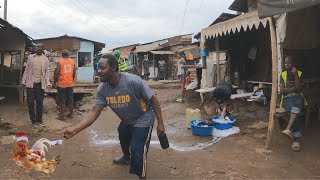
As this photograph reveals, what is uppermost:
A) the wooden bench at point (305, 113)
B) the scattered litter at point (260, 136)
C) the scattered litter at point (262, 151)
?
the wooden bench at point (305, 113)

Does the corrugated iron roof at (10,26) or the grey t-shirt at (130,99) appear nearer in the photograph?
the grey t-shirt at (130,99)

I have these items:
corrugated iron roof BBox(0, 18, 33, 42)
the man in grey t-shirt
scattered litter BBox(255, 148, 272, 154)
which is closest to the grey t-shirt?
the man in grey t-shirt

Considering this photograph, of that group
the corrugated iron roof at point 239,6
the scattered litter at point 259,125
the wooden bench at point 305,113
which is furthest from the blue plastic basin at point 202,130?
the corrugated iron roof at point 239,6

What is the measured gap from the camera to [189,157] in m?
6.11

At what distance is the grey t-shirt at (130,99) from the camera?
433 cm

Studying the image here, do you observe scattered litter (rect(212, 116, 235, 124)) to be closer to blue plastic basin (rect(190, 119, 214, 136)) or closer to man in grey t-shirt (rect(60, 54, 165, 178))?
blue plastic basin (rect(190, 119, 214, 136))

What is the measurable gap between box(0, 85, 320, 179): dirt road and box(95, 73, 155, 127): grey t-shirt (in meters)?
1.08

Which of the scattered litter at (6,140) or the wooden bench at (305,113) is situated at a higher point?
the wooden bench at (305,113)

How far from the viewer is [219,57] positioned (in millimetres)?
12453

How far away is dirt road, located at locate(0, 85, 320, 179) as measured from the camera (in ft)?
17.1

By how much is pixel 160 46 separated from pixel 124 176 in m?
27.2

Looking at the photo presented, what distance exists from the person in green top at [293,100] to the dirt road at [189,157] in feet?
0.85

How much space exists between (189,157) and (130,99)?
2.21 metres

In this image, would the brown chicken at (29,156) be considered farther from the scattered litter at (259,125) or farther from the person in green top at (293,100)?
the scattered litter at (259,125)
